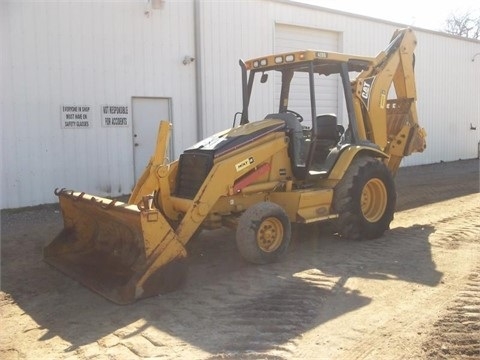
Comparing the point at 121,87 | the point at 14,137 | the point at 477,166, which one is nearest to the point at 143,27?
the point at 121,87

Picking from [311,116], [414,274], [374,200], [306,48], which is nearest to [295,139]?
[311,116]

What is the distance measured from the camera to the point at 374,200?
7336 millimetres

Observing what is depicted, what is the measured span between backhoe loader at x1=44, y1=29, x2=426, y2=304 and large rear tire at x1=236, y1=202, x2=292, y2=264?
0.04 ft

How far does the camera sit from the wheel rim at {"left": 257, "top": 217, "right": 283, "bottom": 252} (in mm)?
5809

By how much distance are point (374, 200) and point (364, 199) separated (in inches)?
8.4

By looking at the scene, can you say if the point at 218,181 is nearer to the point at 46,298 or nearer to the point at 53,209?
the point at 46,298

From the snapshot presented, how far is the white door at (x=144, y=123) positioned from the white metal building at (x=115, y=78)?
0.02 metres

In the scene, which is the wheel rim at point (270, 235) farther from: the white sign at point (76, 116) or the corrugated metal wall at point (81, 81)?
the white sign at point (76, 116)

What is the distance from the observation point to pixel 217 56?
497 inches

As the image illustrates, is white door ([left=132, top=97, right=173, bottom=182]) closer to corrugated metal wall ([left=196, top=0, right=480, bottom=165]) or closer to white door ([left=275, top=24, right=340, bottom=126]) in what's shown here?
corrugated metal wall ([left=196, top=0, right=480, bottom=165])

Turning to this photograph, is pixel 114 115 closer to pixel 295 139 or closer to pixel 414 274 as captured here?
pixel 295 139

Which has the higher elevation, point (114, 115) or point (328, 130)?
point (114, 115)

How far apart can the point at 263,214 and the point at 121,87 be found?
21.5 feet

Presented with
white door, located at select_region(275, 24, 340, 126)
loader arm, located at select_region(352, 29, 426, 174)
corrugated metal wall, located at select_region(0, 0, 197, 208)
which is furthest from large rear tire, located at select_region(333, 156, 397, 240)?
white door, located at select_region(275, 24, 340, 126)
